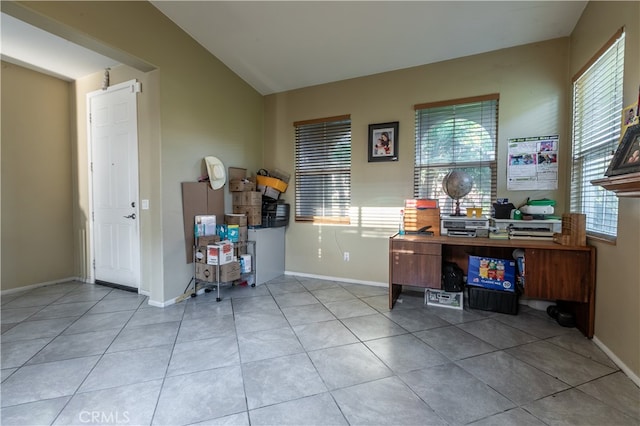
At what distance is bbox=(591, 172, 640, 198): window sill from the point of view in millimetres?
1436

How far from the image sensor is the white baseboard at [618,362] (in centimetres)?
167

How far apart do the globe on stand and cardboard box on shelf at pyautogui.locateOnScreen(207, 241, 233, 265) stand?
260 cm

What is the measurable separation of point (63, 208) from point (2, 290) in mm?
1139

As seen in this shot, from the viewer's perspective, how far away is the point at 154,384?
1639mm

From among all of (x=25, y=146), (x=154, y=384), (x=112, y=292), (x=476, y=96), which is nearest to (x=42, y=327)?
(x=112, y=292)

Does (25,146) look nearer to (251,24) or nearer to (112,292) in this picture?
(112,292)

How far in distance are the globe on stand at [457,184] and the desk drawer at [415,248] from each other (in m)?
0.62

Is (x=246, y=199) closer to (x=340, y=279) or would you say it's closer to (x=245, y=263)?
(x=245, y=263)

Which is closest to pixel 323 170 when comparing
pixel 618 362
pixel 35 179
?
pixel 618 362

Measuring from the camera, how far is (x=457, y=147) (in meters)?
3.18

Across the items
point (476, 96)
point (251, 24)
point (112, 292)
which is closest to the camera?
point (251, 24)

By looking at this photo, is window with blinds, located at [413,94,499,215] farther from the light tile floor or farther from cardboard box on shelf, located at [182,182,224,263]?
cardboard box on shelf, located at [182,182,224,263]

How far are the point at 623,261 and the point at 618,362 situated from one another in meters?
0.70

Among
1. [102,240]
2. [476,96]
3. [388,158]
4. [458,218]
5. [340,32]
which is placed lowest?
[102,240]
